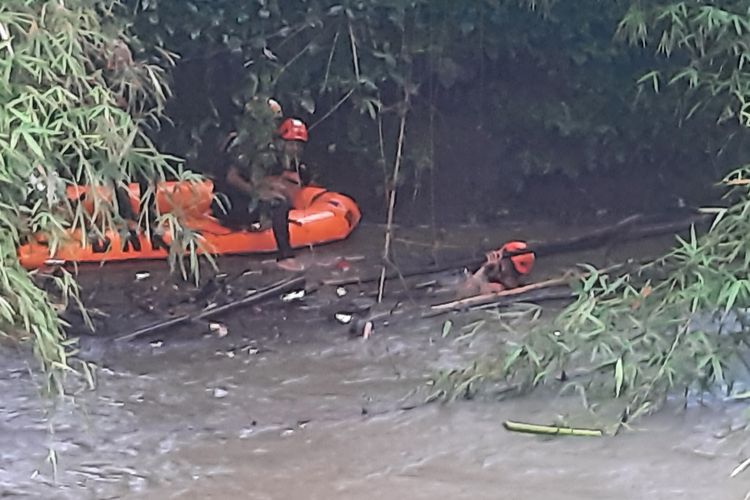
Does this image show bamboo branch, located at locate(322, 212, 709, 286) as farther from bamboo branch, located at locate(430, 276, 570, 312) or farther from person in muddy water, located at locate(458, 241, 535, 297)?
bamboo branch, located at locate(430, 276, 570, 312)

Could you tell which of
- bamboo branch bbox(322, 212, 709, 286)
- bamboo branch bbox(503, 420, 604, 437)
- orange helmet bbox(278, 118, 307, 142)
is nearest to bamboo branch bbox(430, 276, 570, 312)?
bamboo branch bbox(322, 212, 709, 286)

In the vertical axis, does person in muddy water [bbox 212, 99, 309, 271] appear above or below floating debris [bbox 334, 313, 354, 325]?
above

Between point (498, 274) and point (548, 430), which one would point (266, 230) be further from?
point (548, 430)

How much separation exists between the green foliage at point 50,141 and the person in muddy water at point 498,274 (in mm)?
2392

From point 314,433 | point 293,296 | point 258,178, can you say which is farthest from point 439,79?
point 314,433

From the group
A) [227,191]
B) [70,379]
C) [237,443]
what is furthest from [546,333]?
[227,191]

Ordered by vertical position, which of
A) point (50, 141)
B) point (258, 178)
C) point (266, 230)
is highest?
point (50, 141)

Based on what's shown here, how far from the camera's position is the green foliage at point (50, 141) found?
9.53 ft

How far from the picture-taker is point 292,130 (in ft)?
22.6

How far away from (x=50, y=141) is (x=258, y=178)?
352 centimetres

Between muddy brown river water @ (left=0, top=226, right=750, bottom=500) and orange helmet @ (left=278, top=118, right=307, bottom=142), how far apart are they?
1729 mm

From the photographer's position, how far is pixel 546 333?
396 centimetres

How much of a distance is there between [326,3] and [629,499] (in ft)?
13.2

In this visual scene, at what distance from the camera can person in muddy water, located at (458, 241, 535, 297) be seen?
219 inches
